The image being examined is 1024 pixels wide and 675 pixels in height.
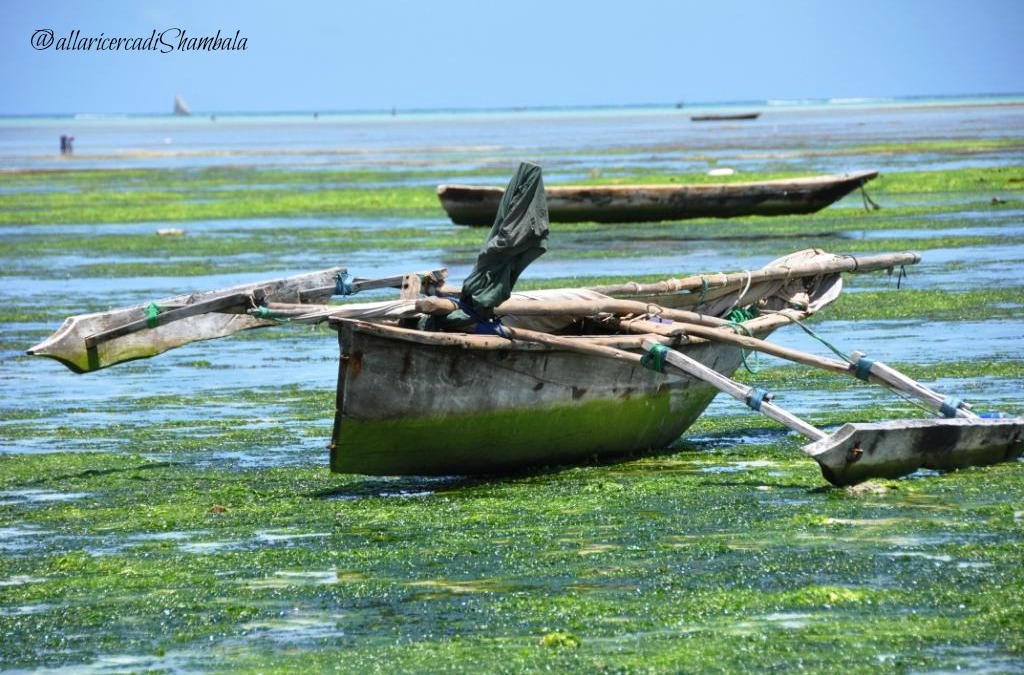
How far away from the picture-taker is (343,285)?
1099 cm

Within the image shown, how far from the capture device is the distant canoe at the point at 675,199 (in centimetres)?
2806

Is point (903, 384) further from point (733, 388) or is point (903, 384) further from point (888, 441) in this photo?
point (733, 388)

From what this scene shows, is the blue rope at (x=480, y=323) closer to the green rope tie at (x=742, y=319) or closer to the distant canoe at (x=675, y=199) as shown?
the green rope tie at (x=742, y=319)

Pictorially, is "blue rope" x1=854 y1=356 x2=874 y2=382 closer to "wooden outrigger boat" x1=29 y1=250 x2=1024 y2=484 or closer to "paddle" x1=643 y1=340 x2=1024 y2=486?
"wooden outrigger boat" x1=29 y1=250 x2=1024 y2=484

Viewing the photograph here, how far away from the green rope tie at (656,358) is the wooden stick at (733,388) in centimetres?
2

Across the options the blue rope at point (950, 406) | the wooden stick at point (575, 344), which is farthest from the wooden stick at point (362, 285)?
the blue rope at point (950, 406)

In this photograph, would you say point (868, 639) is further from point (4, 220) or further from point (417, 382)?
point (4, 220)

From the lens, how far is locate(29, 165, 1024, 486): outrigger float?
9.20 m

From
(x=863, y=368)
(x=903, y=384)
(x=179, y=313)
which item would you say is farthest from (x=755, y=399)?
(x=179, y=313)

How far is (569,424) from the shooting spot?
10.0 m

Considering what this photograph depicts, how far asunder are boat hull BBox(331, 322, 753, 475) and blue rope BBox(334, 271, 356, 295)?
1.76m

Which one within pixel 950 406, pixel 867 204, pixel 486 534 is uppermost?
pixel 867 204

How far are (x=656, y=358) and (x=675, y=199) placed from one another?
1877 centimetres

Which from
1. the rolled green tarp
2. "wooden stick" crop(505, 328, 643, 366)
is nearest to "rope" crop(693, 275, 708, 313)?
"wooden stick" crop(505, 328, 643, 366)
